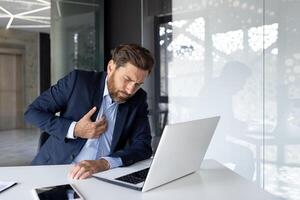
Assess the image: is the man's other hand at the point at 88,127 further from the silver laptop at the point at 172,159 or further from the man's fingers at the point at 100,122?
the silver laptop at the point at 172,159

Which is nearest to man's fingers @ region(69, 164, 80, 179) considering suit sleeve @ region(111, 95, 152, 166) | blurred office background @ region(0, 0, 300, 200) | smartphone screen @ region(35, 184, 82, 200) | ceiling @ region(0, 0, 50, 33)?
smartphone screen @ region(35, 184, 82, 200)

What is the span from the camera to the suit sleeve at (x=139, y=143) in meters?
1.69

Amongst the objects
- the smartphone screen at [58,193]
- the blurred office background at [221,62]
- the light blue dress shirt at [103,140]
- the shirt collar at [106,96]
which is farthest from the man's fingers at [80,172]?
the blurred office background at [221,62]

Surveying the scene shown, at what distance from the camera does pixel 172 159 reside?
4.25 ft

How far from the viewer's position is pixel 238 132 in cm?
313

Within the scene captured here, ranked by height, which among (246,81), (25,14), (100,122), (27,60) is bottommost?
(100,122)

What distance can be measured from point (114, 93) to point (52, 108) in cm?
34

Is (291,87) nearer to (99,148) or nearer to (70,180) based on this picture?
(99,148)

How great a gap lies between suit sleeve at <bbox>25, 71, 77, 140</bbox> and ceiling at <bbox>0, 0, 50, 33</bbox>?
18.1 ft

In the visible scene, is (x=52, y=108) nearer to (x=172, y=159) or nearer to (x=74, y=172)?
(x=74, y=172)

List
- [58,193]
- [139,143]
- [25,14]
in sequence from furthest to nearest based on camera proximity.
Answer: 1. [25,14]
2. [139,143]
3. [58,193]

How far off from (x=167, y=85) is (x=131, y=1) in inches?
55.7

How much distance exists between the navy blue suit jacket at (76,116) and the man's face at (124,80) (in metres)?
0.06

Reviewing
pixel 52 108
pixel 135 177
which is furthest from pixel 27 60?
pixel 135 177
